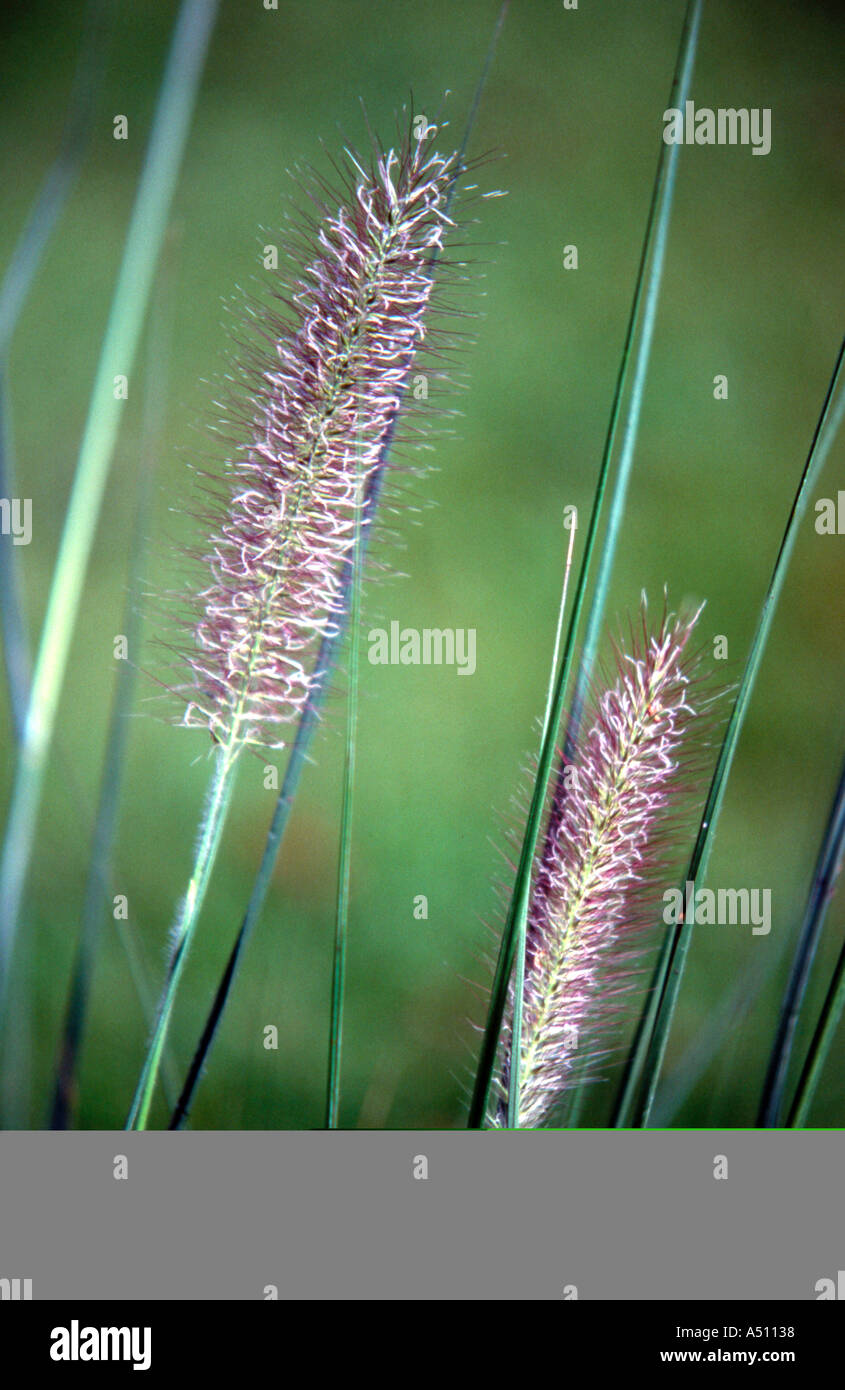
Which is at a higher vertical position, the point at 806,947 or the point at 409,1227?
the point at 806,947

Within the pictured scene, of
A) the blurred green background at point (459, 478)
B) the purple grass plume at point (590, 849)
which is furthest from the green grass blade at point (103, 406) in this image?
the blurred green background at point (459, 478)

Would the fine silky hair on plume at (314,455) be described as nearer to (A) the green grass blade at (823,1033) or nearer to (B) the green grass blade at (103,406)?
(B) the green grass blade at (103,406)

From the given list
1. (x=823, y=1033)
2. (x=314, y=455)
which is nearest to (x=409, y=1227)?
(x=823, y=1033)

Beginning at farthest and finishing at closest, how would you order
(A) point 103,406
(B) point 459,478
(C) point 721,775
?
(B) point 459,478 → (C) point 721,775 → (A) point 103,406

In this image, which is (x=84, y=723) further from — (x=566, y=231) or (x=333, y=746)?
(x=566, y=231)

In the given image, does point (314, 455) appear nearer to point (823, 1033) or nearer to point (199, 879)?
point (199, 879)

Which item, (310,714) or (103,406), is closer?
(103,406)
